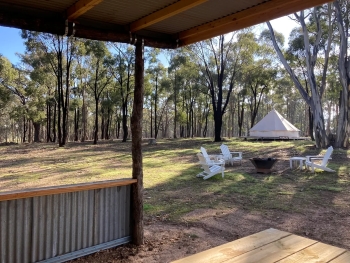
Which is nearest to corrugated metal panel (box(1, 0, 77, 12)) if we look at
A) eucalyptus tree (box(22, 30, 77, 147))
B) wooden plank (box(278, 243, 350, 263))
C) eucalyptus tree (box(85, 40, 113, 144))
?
wooden plank (box(278, 243, 350, 263))

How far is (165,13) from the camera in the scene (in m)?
2.82

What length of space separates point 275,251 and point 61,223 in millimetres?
2200

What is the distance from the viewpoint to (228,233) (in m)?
4.13

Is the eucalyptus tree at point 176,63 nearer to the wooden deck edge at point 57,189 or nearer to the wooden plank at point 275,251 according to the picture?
the wooden deck edge at point 57,189

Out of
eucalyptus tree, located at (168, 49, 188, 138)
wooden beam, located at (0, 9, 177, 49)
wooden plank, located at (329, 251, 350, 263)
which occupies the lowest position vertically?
wooden plank, located at (329, 251, 350, 263)

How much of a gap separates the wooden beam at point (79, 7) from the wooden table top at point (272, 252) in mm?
2173

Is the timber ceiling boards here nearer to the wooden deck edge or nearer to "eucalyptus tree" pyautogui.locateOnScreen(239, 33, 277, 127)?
the wooden deck edge

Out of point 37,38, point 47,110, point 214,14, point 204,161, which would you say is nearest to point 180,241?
point 214,14

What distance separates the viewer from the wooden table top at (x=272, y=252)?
1.92 metres

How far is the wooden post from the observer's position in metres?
3.64

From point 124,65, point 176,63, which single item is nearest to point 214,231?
point 124,65

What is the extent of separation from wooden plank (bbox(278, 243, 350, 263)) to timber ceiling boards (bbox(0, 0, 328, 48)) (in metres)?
1.87

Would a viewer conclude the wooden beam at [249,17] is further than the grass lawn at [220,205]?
No

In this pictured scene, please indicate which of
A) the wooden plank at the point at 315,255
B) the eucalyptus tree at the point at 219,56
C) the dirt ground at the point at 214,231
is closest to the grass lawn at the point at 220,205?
the dirt ground at the point at 214,231
